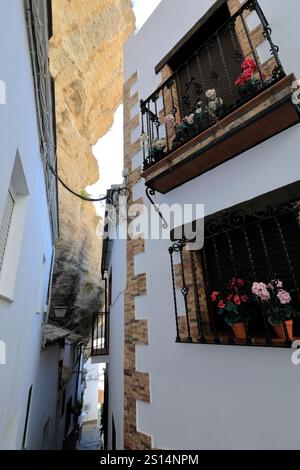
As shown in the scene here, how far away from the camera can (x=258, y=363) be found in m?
2.11

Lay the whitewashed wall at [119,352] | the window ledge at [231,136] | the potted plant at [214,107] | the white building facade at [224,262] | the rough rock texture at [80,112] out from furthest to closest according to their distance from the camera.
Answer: the rough rock texture at [80,112], the whitewashed wall at [119,352], the potted plant at [214,107], the window ledge at [231,136], the white building facade at [224,262]

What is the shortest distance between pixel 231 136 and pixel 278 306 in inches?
71.9

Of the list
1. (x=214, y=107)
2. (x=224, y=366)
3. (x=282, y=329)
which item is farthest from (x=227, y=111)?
(x=224, y=366)

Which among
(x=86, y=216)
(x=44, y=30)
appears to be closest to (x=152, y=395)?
(x=44, y=30)

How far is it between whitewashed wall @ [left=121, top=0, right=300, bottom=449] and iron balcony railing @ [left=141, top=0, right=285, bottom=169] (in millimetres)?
320

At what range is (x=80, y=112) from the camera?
586 inches

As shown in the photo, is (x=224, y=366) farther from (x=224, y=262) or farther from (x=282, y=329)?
(x=224, y=262)

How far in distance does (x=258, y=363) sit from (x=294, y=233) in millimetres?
1285

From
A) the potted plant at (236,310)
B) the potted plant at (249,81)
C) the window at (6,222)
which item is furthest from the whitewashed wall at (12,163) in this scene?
the potted plant at (249,81)

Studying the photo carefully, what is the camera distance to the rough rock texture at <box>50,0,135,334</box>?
41.8 feet

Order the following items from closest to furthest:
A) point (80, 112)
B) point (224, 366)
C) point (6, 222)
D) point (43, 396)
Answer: point (224, 366), point (6, 222), point (43, 396), point (80, 112)

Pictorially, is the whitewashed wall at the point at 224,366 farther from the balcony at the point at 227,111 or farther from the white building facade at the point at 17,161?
the white building facade at the point at 17,161

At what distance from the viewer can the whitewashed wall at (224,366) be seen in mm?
1995

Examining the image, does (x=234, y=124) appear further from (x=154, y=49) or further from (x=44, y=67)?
(x=154, y=49)
